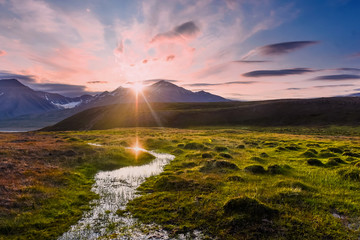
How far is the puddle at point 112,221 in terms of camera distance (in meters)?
11.3

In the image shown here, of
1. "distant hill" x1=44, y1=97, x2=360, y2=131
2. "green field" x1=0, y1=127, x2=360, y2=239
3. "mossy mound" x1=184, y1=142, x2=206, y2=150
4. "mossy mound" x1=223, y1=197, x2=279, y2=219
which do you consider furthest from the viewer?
"distant hill" x1=44, y1=97, x2=360, y2=131

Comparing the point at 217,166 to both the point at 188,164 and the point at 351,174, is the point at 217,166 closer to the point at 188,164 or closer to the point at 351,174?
the point at 188,164

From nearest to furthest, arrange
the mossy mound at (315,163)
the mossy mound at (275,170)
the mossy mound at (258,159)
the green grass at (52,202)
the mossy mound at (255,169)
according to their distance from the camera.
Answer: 1. the green grass at (52,202)
2. the mossy mound at (275,170)
3. the mossy mound at (255,169)
4. the mossy mound at (315,163)
5. the mossy mound at (258,159)

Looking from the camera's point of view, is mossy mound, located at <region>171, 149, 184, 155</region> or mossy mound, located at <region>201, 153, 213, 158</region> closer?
mossy mound, located at <region>201, 153, 213, 158</region>

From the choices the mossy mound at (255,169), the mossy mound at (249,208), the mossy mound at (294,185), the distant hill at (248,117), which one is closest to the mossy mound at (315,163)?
the mossy mound at (255,169)

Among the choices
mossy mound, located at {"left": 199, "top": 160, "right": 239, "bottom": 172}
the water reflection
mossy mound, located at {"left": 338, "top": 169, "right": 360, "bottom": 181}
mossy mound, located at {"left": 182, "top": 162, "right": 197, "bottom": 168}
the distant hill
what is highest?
the distant hill

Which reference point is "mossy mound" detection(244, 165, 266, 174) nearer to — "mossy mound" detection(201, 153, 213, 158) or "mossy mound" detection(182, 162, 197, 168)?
"mossy mound" detection(182, 162, 197, 168)

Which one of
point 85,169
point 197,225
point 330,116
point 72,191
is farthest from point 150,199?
point 330,116

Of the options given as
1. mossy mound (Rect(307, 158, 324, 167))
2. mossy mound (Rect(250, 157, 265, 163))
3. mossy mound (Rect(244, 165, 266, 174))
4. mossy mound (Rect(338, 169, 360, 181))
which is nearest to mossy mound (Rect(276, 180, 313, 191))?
mossy mound (Rect(244, 165, 266, 174))

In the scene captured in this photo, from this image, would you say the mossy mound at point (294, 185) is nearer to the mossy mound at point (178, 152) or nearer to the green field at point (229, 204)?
the green field at point (229, 204)

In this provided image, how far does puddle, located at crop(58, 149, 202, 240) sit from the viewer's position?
11344 millimetres

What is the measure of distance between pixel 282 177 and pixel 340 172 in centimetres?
579

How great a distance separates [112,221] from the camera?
12.8 meters

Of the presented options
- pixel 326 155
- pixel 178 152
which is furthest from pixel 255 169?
pixel 178 152
